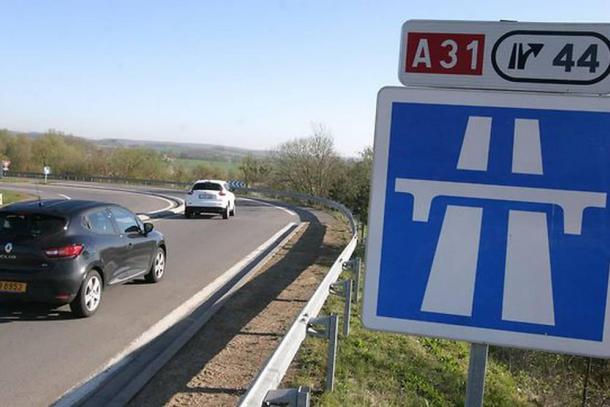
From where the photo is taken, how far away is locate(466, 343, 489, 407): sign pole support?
1825mm

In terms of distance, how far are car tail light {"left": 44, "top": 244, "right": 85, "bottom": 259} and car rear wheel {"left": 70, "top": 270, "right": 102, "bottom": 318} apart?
0.39 meters

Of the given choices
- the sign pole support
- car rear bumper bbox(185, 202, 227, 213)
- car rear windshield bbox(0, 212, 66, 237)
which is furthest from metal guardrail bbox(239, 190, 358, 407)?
car rear bumper bbox(185, 202, 227, 213)

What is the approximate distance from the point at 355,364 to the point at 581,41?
5483 mm

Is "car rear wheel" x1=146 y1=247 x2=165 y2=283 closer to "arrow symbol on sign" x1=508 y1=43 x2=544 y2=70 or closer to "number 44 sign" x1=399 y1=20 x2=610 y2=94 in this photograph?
"number 44 sign" x1=399 y1=20 x2=610 y2=94

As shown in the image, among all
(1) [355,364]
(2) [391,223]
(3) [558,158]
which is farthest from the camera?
(1) [355,364]

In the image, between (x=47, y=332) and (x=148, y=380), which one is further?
(x=47, y=332)

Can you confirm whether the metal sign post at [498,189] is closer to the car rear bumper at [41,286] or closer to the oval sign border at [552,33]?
the oval sign border at [552,33]

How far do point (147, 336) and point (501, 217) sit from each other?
6.83 m

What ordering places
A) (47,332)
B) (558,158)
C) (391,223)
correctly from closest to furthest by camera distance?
(558,158)
(391,223)
(47,332)

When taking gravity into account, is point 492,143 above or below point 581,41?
below

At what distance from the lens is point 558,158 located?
5.78 feet

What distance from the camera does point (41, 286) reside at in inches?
326

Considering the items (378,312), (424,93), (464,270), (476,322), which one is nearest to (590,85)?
(424,93)

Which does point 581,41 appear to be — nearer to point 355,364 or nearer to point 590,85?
point 590,85
